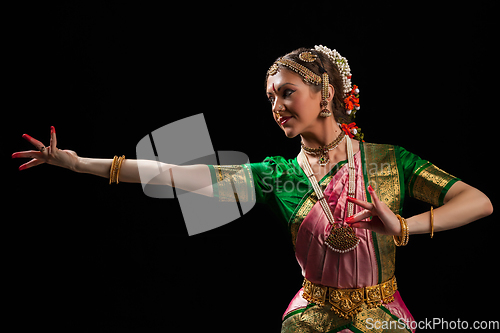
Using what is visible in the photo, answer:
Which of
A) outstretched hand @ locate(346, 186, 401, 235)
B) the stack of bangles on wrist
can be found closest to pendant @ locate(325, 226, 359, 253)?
outstretched hand @ locate(346, 186, 401, 235)

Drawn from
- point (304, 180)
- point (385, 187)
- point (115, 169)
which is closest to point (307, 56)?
point (304, 180)

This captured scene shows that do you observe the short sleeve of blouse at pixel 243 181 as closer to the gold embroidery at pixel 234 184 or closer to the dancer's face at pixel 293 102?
the gold embroidery at pixel 234 184

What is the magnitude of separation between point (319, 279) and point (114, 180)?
2.81 feet

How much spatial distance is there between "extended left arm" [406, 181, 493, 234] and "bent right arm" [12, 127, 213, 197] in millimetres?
789

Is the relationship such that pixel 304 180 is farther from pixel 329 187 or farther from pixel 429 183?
pixel 429 183

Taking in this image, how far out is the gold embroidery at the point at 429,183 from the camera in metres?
1.97

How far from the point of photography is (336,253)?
1.99 meters

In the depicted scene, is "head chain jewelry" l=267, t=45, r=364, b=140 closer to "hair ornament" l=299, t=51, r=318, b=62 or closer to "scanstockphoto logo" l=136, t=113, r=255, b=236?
"hair ornament" l=299, t=51, r=318, b=62

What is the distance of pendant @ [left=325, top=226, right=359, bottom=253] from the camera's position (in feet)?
6.44

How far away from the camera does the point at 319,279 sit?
2.03m

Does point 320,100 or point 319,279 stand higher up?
point 320,100

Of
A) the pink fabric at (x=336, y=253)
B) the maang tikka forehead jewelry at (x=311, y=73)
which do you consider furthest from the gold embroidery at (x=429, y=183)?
the maang tikka forehead jewelry at (x=311, y=73)

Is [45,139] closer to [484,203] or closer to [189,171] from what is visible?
[189,171]

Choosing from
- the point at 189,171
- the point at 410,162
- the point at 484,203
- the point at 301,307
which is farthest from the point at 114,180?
the point at 484,203
